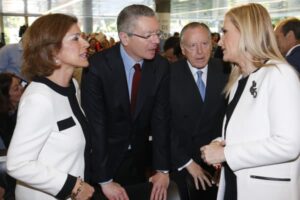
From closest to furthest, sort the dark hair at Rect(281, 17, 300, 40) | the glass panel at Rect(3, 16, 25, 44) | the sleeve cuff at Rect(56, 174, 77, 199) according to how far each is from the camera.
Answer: the sleeve cuff at Rect(56, 174, 77, 199), the dark hair at Rect(281, 17, 300, 40), the glass panel at Rect(3, 16, 25, 44)

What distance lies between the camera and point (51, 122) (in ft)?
4.89

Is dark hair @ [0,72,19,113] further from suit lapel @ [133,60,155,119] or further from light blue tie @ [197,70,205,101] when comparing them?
light blue tie @ [197,70,205,101]

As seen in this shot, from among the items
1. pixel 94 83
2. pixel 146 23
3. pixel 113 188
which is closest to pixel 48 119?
pixel 94 83

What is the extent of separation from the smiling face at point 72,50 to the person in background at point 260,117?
0.70 m

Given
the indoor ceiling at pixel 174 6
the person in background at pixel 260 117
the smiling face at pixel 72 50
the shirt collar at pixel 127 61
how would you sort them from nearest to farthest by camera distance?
1. the person in background at pixel 260 117
2. the smiling face at pixel 72 50
3. the shirt collar at pixel 127 61
4. the indoor ceiling at pixel 174 6

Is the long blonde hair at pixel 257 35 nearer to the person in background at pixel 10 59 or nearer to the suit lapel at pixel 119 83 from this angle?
the suit lapel at pixel 119 83

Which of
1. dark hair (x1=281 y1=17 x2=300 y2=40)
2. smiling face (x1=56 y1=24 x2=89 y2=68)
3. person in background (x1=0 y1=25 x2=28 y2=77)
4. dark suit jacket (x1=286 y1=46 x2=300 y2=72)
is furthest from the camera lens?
person in background (x1=0 y1=25 x2=28 y2=77)

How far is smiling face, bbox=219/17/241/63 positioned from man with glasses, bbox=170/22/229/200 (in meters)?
0.75

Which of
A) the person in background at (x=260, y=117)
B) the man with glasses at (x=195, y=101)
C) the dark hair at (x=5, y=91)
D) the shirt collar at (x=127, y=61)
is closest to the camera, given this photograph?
the person in background at (x=260, y=117)

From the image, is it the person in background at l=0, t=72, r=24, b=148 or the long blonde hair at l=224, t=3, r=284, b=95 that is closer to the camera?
the long blonde hair at l=224, t=3, r=284, b=95

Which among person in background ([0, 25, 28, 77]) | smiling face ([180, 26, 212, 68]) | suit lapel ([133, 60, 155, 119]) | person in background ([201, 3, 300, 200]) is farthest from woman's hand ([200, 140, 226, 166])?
person in background ([0, 25, 28, 77])

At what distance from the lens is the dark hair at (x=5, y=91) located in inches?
114

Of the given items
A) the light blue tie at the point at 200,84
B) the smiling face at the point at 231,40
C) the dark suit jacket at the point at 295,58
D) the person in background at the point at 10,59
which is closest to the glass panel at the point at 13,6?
the person in background at the point at 10,59

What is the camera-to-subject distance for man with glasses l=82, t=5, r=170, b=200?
196cm
